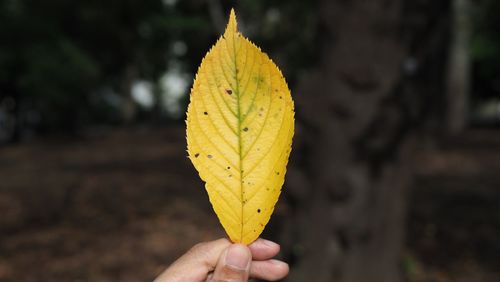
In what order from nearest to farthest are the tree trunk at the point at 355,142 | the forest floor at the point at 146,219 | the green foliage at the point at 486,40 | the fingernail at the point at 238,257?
1. the fingernail at the point at 238,257
2. the tree trunk at the point at 355,142
3. the forest floor at the point at 146,219
4. the green foliage at the point at 486,40

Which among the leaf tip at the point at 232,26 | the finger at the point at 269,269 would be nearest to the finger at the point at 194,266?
the finger at the point at 269,269

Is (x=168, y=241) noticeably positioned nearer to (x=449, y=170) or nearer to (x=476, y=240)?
(x=476, y=240)

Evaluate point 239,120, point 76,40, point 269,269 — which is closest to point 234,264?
point 269,269

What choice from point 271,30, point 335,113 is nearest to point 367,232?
point 335,113

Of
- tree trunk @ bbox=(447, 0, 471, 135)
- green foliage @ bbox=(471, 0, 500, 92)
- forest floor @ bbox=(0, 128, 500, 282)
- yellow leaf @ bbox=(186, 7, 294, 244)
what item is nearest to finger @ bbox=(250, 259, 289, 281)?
yellow leaf @ bbox=(186, 7, 294, 244)

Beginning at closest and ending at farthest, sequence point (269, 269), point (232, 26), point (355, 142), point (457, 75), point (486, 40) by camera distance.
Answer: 1. point (232, 26)
2. point (269, 269)
3. point (355, 142)
4. point (457, 75)
5. point (486, 40)

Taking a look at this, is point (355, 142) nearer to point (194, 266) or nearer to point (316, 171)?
point (316, 171)

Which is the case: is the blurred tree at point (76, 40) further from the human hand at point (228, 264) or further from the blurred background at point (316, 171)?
the human hand at point (228, 264)
